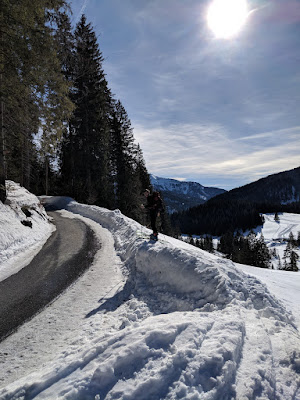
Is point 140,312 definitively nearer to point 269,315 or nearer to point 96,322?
point 96,322

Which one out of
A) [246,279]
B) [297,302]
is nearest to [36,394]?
[246,279]

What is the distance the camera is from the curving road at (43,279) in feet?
15.2

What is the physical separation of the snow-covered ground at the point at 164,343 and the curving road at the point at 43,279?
0.31 m

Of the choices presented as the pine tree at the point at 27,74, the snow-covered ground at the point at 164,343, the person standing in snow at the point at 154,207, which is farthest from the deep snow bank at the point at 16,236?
the person standing in snow at the point at 154,207

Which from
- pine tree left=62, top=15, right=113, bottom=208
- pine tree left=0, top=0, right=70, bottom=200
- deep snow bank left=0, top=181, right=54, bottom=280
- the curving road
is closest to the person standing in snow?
the curving road

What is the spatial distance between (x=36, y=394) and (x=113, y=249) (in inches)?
288

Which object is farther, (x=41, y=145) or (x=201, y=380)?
(x=41, y=145)

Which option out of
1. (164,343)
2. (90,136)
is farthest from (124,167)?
(164,343)

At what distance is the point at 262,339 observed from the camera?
344 centimetres

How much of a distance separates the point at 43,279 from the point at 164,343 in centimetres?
460

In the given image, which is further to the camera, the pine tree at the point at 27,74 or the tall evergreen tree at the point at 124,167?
the tall evergreen tree at the point at 124,167

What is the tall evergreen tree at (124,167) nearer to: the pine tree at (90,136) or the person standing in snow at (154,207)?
the pine tree at (90,136)

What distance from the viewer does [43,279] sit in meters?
6.30

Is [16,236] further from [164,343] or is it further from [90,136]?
[90,136]
